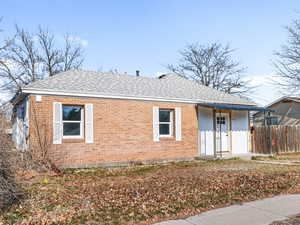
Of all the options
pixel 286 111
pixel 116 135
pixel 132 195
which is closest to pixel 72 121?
pixel 116 135

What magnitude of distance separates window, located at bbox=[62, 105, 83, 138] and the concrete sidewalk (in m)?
7.53

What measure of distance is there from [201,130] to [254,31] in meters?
6.13

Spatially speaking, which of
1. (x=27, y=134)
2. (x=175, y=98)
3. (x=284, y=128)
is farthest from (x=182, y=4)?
(x=284, y=128)

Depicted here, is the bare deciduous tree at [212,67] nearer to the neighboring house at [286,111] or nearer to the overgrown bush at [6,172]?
the neighboring house at [286,111]

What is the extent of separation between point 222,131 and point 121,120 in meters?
6.44

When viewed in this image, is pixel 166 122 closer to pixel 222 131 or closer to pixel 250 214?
pixel 222 131

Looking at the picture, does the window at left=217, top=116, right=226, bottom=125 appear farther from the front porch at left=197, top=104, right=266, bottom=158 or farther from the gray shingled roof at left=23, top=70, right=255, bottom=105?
the gray shingled roof at left=23, top=70, right=255, bottom=105

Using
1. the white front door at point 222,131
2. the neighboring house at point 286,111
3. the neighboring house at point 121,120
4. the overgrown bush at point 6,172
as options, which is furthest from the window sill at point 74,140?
the neighboring house at point 286,111

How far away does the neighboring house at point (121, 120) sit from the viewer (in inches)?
414

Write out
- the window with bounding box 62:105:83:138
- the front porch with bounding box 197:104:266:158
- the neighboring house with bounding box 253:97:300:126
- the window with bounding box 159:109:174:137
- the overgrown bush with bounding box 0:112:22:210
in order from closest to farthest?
the overgrown bush with bounding box 0:112:22:210 → the window with bounding box 62:105:83:138 → the window with bounding box 159:109:174:137 → the front porch with bounding box 197:104:266:158 → the neighboring house with bounding box 253:97:300:126

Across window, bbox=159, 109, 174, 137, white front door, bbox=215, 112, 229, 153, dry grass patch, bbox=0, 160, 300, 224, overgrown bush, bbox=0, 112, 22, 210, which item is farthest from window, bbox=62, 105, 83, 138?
white front door, bbox=215, 112, 229, 153

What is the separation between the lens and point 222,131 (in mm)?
15258

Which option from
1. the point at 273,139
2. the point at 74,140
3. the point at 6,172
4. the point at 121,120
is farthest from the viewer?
the point at 273,139

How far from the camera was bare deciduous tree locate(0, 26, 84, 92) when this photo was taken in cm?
2894
